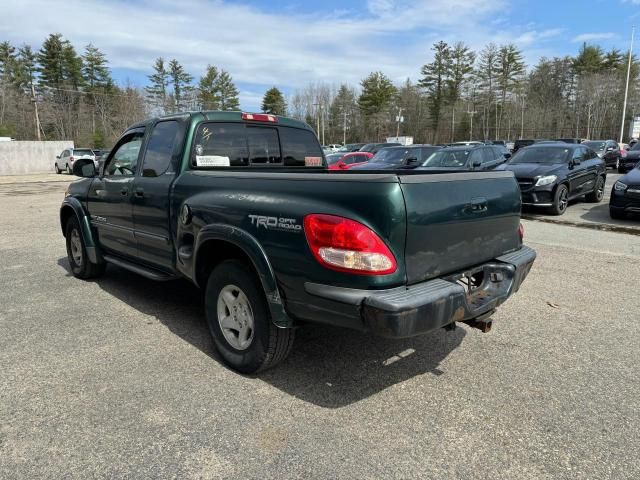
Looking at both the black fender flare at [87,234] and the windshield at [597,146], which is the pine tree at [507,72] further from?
the black fender flare at [87,234]

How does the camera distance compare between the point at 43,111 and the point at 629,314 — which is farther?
the point at 43,111

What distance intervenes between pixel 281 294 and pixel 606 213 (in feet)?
38.1

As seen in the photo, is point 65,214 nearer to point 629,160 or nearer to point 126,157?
point 126,157

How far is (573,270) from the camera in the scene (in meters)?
6.33

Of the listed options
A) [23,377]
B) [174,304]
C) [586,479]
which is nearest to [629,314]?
[586,479]

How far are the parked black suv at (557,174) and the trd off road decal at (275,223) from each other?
9.17 meters

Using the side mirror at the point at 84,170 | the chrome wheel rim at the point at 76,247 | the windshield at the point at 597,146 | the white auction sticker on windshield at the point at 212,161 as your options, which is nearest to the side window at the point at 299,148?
the white auction sticker on windshield at the point at 212,161

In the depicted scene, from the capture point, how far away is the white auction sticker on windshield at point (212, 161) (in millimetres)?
3980

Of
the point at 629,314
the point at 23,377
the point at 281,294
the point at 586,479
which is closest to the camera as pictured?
the point at 586,479

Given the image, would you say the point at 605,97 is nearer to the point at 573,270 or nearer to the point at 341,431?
the point at 573,270

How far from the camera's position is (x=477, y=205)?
3.21 m

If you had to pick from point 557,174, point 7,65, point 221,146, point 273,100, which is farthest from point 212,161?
point 273,100

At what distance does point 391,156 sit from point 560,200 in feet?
18.7

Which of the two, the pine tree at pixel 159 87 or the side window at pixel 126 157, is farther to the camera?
the pine tree at pixel 159 87
